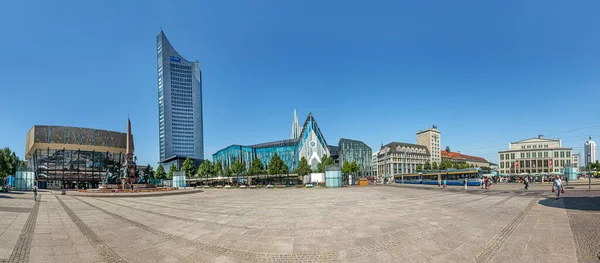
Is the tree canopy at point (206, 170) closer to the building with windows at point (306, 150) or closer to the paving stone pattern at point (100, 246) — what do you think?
→ the building with windows at point (306, 150)

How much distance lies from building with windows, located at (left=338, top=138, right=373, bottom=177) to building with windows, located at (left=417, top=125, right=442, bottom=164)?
4666cm

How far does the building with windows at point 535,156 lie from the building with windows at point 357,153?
194ft

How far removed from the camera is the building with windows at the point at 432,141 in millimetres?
160000

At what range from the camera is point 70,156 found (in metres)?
104

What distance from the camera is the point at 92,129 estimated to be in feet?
376

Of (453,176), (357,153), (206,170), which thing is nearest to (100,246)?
(453,176)

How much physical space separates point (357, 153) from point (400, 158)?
1129 inches

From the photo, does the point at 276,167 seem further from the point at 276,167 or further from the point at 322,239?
the point at 322,239

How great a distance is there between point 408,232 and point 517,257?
3305 mm

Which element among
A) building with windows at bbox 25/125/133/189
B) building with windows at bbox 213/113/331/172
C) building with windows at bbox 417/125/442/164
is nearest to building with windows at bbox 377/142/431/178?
building with windows at bbox 417/125/442/164

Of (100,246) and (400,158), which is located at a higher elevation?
(100,246)

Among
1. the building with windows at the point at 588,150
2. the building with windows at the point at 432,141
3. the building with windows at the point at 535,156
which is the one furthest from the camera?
the building with windows at the point at 432,141

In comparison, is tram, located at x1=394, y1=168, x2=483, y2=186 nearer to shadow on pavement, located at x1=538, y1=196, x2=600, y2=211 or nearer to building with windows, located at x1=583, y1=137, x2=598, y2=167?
building with windows, located at x1=583, y1=137, x2=598, y2=167

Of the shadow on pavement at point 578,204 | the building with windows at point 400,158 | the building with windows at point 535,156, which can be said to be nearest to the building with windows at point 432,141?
the building with windows at point 400,158
